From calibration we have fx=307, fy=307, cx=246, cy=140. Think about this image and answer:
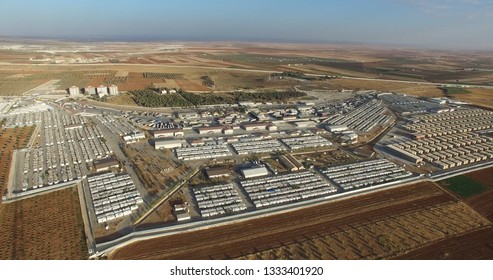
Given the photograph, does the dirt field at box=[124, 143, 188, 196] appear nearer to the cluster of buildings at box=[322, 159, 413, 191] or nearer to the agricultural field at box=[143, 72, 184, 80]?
the cluster of buildings at box=[322, 159, 413, 191]

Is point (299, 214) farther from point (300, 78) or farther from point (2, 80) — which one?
point (2, 80)

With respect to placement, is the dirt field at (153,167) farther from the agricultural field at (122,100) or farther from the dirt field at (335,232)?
the agricultural field at (122,100)

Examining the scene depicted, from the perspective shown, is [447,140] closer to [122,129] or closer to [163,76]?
[122,129]

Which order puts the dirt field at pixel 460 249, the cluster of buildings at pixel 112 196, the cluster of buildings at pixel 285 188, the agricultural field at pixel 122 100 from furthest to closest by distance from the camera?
the agricultural field at pixel 122 100
the cluster of buildings at pixel 285 188
the cluster of buildings at pixel 112 196
the dirt field at pixel 460 249

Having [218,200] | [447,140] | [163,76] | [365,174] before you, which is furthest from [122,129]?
[163,76]

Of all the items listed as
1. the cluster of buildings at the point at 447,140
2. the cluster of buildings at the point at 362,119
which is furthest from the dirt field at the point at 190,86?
the cluster of buildings at the point at 447,140

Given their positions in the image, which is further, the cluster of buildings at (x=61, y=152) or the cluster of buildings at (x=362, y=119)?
the cluster of buildings at (x=362, y=119)

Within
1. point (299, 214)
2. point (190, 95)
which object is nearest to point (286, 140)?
point (299, 214)

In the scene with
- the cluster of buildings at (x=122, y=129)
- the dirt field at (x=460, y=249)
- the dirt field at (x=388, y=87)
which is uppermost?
the dirt field at (x=388, y=87)
